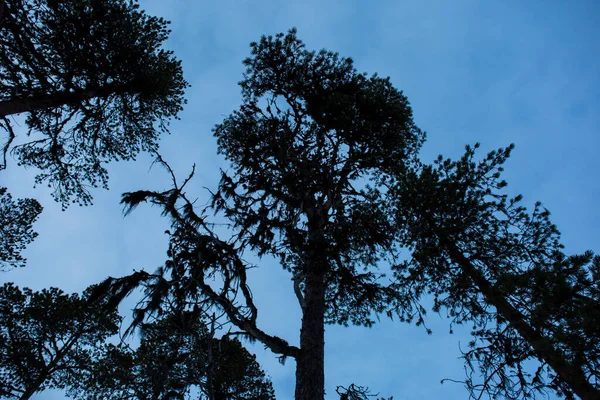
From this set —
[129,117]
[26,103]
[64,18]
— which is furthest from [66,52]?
[129,117]

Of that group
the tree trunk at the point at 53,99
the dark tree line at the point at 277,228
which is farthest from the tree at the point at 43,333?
the tree trunk at the point at 53,99

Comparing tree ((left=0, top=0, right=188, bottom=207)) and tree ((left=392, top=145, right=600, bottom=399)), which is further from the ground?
tree ((left=0, top=0, right=188, bottom=207))

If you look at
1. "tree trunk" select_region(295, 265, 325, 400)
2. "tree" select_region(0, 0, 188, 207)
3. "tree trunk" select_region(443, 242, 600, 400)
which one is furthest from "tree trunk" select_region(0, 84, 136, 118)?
"tree trunk" select_region(443, 242, 600, 400)

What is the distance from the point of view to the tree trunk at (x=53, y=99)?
802cm

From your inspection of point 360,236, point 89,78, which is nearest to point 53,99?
point 89,78

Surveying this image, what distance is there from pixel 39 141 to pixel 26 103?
2.27m

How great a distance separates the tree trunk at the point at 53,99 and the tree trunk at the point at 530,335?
9531 mm

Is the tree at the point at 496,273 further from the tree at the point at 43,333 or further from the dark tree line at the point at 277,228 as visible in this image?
the tree at the point at 43,333

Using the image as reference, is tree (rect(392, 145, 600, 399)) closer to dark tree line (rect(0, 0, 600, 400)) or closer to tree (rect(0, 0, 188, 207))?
dark tree line (rect(0, 0, 600, 400))

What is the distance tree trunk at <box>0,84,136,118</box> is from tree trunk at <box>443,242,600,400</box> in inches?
375

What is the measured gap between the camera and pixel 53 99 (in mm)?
8875

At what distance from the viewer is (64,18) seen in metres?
8.99

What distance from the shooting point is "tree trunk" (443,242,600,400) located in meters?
4.88

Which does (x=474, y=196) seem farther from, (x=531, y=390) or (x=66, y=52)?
(x=66, y=52)
